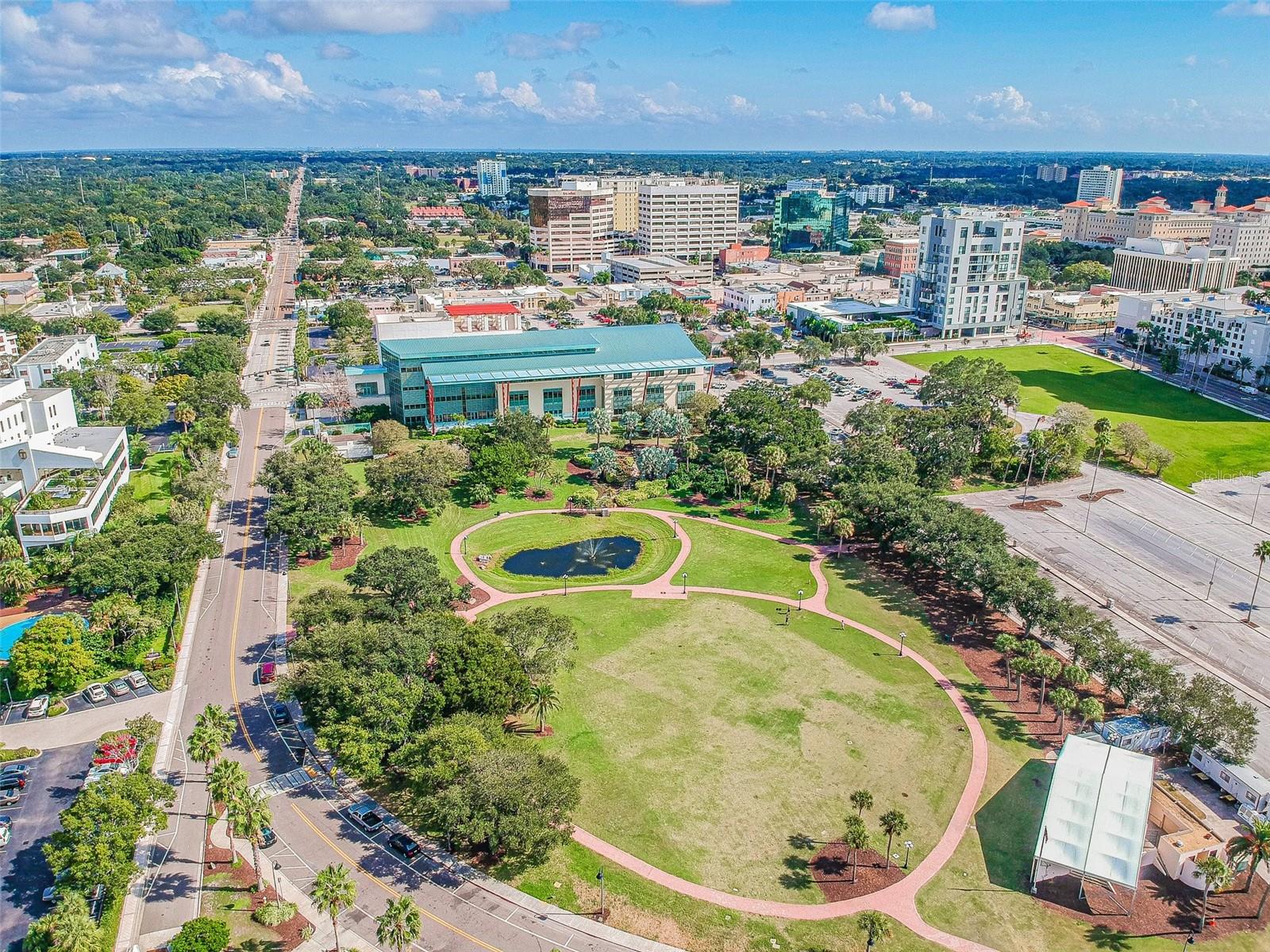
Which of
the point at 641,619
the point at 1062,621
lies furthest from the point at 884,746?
the point at 641,619

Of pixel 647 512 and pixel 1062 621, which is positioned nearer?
pixel 1062 621

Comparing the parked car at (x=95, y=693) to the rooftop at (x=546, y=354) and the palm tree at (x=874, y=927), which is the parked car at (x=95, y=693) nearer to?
the palm tree at (x=874, y=927)

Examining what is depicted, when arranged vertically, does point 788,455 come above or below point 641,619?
above

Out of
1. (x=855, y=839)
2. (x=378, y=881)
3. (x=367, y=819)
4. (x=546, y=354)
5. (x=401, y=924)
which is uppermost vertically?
(x=546, y=354)

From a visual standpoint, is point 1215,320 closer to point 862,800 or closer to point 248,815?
point 862,800

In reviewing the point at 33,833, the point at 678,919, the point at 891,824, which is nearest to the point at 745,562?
the point at 891,824

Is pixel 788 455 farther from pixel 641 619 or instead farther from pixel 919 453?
A: pixel 641 619
